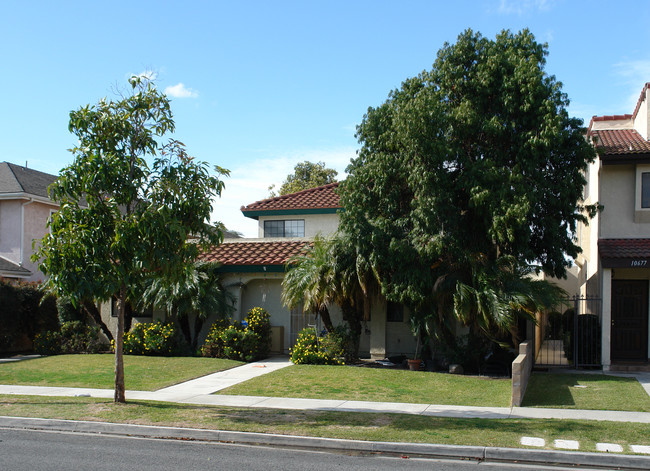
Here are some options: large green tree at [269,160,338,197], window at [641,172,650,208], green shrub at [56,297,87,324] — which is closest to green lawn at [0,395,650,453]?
green shrub at [56,297,87,324]

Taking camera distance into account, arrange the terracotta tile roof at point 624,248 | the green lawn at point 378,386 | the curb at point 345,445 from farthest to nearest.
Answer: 1. the terracotta tile roof at point 624,248
2. the green lawn at point 378,386
3. the curb at point 345,445

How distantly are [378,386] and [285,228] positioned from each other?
11783 mm

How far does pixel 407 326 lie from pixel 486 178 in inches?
223

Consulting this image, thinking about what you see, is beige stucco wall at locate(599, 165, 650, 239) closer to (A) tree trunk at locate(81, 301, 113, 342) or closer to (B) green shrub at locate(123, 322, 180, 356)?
(B) green shrub at locate(123, 322, 180, 356)

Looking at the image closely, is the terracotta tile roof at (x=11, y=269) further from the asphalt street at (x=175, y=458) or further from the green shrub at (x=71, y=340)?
the asphalt street at (x=175, y=458)

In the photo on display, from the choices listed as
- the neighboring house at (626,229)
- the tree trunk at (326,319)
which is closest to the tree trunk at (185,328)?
the tree trunk at (326,319)

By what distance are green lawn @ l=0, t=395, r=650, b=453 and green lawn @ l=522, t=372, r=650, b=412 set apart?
5.91 ft

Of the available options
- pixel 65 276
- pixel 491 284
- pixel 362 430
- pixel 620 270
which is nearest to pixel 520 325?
pixel 491 284

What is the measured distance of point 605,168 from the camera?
1798 cm

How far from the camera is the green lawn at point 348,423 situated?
8.95 meters

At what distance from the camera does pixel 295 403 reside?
479 inches

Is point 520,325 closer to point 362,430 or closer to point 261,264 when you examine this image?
point 261,264

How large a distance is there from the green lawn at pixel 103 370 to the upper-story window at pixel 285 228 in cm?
786

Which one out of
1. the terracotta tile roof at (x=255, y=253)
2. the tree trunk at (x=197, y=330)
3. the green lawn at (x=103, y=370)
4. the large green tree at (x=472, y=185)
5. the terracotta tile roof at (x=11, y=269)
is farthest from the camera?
the terracotta tile roof at (x=11, y=269)
